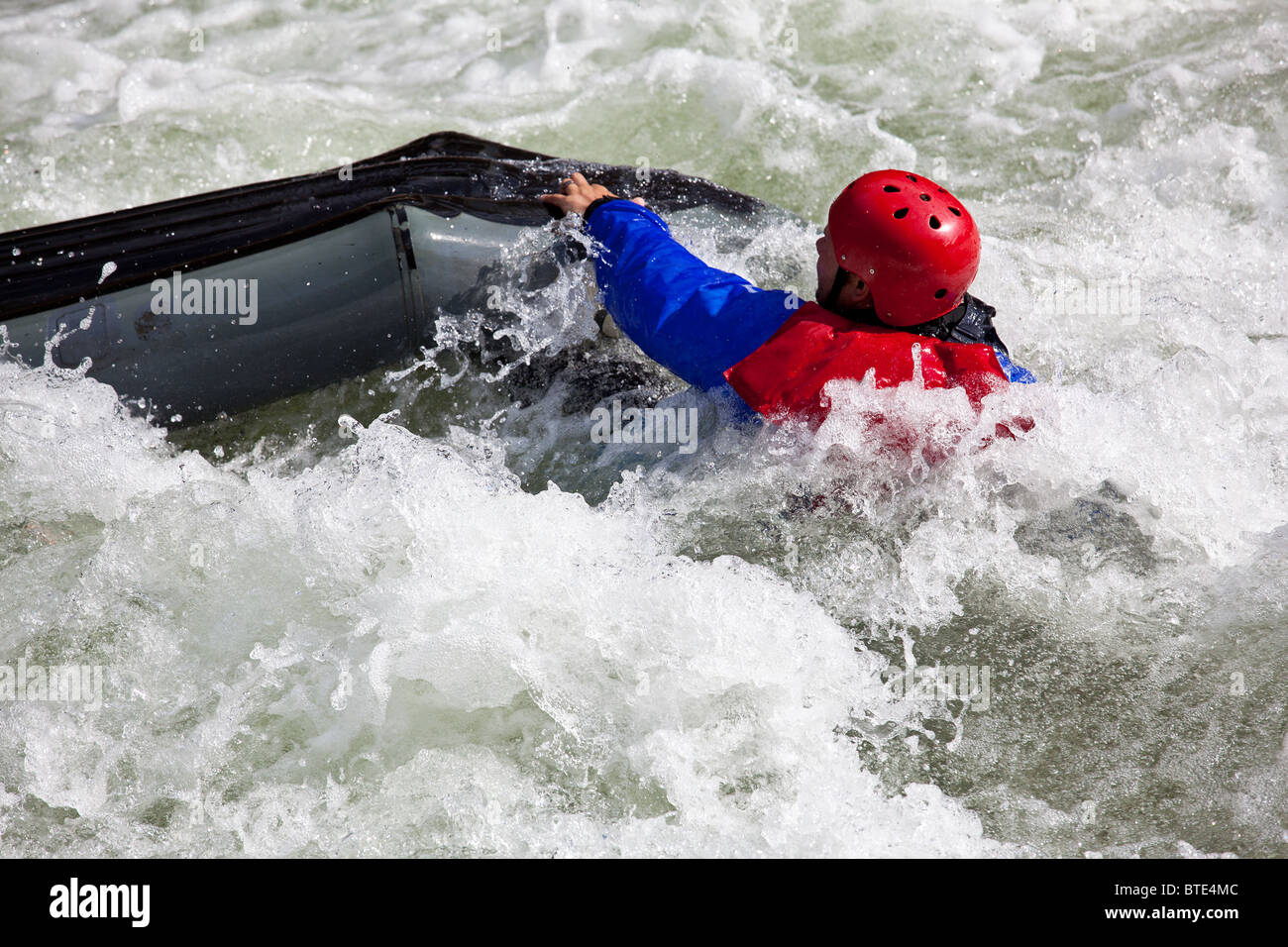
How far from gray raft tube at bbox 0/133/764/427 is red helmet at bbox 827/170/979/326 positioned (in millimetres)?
1227

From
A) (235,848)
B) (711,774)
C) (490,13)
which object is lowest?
(235,848)

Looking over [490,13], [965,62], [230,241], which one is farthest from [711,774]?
[490,13]

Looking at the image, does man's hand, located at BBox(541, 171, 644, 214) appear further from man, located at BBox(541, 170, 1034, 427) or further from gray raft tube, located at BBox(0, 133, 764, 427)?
man, located at BBox(541, 170, 1034, 427)

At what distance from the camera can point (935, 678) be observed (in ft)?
9.39

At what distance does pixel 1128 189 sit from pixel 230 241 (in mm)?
4233

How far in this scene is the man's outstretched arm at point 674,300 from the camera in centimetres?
308

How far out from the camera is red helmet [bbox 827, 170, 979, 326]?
9.39ft

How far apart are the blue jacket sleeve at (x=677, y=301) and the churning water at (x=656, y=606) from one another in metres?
0.18

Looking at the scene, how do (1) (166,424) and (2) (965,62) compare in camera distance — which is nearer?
(1) (166,424)

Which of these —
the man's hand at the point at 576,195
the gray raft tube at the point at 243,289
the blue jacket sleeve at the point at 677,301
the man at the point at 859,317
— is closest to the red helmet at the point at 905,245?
the man at the point at 859,317

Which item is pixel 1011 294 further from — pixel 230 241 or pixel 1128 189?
pixel 230 241

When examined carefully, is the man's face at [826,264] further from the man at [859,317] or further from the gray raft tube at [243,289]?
the gray raft tube at [243,289]
